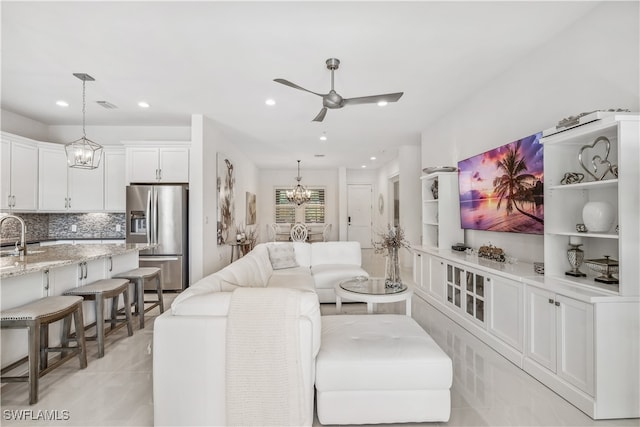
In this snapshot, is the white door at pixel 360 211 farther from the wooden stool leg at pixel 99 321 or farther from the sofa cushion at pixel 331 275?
the wooden stool leg at pixel 99 321

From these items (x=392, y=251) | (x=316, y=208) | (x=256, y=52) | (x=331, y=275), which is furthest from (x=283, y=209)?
(x=256, y=52)

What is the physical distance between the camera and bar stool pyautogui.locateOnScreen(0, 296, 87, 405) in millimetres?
1980

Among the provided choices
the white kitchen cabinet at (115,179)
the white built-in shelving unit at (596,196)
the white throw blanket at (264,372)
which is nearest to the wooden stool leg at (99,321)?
the white throw blanket at (264,372)

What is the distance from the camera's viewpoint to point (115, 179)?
197 inches

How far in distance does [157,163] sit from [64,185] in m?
1.52

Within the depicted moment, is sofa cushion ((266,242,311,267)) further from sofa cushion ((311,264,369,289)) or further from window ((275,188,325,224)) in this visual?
window ((275,188,325,224))

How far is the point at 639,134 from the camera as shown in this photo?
1798 millimetres

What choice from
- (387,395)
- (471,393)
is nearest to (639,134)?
(471,393)

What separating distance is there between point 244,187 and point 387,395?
21.7 ft

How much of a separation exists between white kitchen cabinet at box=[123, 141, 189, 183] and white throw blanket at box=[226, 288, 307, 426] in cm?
392

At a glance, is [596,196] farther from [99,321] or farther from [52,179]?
[52,179]

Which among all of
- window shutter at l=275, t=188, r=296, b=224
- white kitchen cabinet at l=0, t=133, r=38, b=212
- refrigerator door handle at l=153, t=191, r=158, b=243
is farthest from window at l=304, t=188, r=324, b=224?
white kitchen cabinet at l=0, t=133, r=38, b=212

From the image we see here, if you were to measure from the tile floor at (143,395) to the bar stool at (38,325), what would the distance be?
0.40 ft

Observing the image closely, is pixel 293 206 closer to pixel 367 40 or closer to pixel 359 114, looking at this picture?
pixel 359 114
